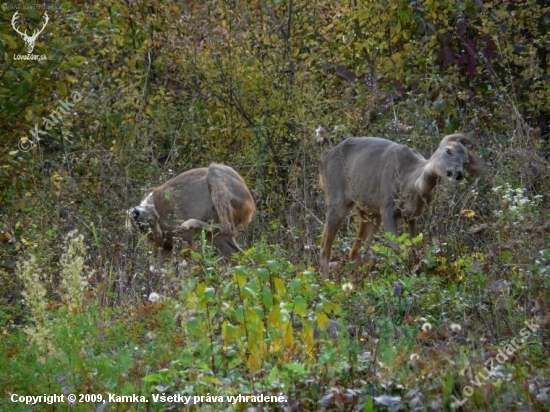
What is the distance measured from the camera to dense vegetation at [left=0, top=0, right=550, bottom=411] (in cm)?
615

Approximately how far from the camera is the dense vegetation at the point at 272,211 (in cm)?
615

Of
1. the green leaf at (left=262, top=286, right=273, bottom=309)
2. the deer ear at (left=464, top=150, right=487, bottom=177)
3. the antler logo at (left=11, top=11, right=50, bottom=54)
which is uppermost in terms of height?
A: the antler logo at (left=11, top=11, right=50, bottom=54)

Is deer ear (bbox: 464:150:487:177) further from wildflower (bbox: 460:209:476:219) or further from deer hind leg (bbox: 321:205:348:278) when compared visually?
deer hind leg (bbox: 321:205:348:278)

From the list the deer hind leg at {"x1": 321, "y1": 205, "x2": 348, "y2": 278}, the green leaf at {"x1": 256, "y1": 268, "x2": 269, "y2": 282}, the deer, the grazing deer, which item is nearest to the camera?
the green leaf at {"x1": 256, "y1": 268, "x2": 269, "y2": 282}

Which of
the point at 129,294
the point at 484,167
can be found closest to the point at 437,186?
the point at 484,167

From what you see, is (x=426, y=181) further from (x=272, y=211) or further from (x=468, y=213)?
(x=272, y=211)

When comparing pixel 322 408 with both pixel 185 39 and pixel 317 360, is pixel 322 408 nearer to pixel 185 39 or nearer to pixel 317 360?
pixel 317 360

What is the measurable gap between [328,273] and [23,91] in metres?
3.06

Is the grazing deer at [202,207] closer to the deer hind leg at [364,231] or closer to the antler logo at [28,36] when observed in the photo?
the deer hind leg at [364,231]

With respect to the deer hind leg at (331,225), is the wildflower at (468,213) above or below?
above

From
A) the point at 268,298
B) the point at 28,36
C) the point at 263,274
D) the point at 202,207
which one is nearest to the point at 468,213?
the point at 202,207

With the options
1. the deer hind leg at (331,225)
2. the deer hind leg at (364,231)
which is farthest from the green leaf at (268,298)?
the deer hind leg at (331,225)

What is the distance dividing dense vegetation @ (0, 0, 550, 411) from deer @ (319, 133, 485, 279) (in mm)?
229

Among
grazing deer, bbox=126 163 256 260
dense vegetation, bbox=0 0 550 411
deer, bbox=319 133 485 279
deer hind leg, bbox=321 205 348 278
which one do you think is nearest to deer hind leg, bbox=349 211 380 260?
deer, bbox=319 133 485 279
